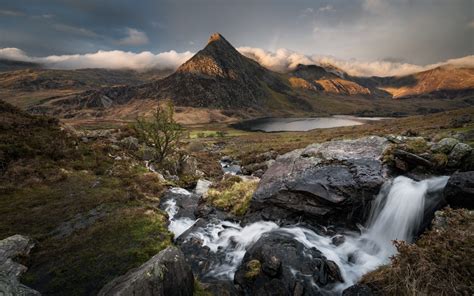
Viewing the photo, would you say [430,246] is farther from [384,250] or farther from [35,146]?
[35,146]

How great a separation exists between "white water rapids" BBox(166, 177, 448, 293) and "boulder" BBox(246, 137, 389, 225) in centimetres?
90

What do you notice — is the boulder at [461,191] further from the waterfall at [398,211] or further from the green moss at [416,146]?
the green moss at [416,146]

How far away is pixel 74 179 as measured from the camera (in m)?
22.7

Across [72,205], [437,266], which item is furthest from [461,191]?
[72,205]

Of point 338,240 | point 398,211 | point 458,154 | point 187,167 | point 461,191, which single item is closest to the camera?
point 461,191

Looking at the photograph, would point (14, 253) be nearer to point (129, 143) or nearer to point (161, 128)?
point (161, 128)

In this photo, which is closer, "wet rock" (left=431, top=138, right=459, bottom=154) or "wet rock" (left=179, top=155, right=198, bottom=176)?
"wet rock" (left=431, top=138, right=459, bottom=154)

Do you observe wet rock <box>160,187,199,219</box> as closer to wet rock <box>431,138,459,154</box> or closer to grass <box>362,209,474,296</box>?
grass <box>362,209,474,296</box>

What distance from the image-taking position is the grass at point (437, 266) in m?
7.36

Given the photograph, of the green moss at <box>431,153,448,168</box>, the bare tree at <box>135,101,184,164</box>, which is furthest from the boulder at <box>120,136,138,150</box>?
the green moss at <box>431,153,448,168</box>

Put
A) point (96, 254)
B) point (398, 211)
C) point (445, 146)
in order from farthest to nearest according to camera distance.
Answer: point (445, 146), point (398, 211), point (96, 254)

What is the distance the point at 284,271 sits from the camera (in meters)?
11.4

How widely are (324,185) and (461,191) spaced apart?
6781mm

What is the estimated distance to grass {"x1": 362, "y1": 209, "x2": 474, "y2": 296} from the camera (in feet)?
24.1
